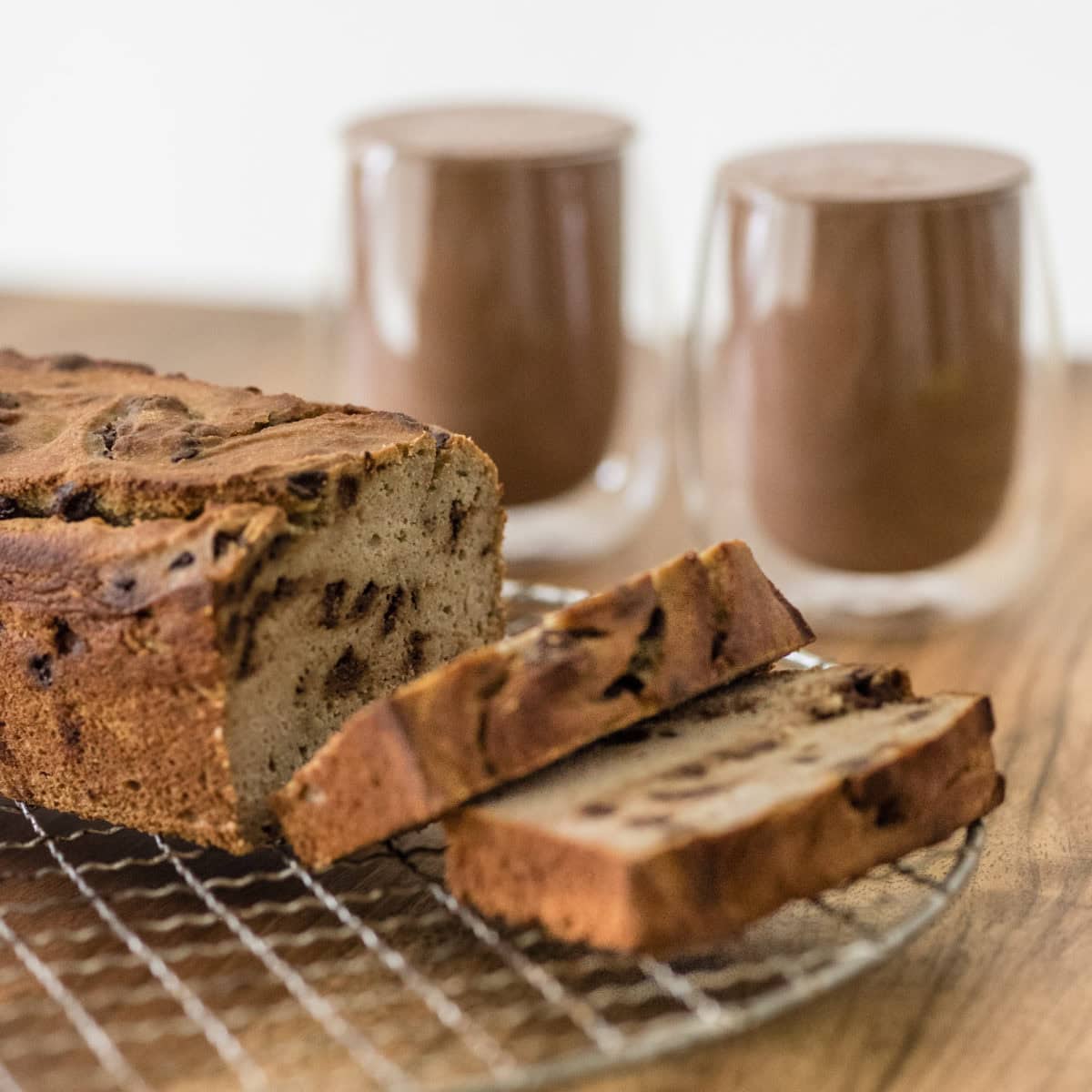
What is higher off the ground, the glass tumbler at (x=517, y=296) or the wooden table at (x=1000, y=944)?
the glass tumbler at (x=517, y=296)

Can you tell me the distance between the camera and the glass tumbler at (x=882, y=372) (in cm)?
218

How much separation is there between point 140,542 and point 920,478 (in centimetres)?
114

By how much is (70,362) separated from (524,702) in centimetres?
88

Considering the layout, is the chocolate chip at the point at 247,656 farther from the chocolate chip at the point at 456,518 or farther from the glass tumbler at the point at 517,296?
the glass tumbler at the point at 517,296

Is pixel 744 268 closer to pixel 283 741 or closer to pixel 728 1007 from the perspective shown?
pixel 283 741

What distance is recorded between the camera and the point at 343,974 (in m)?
1.40

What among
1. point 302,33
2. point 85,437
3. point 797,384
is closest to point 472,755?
point 85,437

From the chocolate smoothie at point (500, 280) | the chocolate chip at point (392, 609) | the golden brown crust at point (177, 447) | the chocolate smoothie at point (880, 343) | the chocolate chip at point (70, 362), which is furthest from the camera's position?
the chocolate smoothie at point (500, 280)

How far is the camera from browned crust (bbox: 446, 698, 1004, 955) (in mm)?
1259

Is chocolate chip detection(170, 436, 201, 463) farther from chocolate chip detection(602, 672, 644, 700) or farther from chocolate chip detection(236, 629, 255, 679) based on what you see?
chocolate chip detection(602, 672, 644, 700)

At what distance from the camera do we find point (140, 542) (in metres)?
1.49

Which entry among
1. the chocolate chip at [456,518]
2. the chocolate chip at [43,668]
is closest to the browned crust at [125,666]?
the chocolate chip at [43,668]

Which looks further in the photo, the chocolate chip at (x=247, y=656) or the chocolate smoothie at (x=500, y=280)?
the chocolate smoothie at (x=500, y=280)

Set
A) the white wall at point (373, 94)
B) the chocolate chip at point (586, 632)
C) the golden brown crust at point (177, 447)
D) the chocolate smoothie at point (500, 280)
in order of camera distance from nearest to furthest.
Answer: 1. the chocolate chip at point (586, 632)
2. the golden brown crust at point (177, 447)
3. the chocolate smoothie at point (500, 280)
4. the white wall at point (373, 94)
